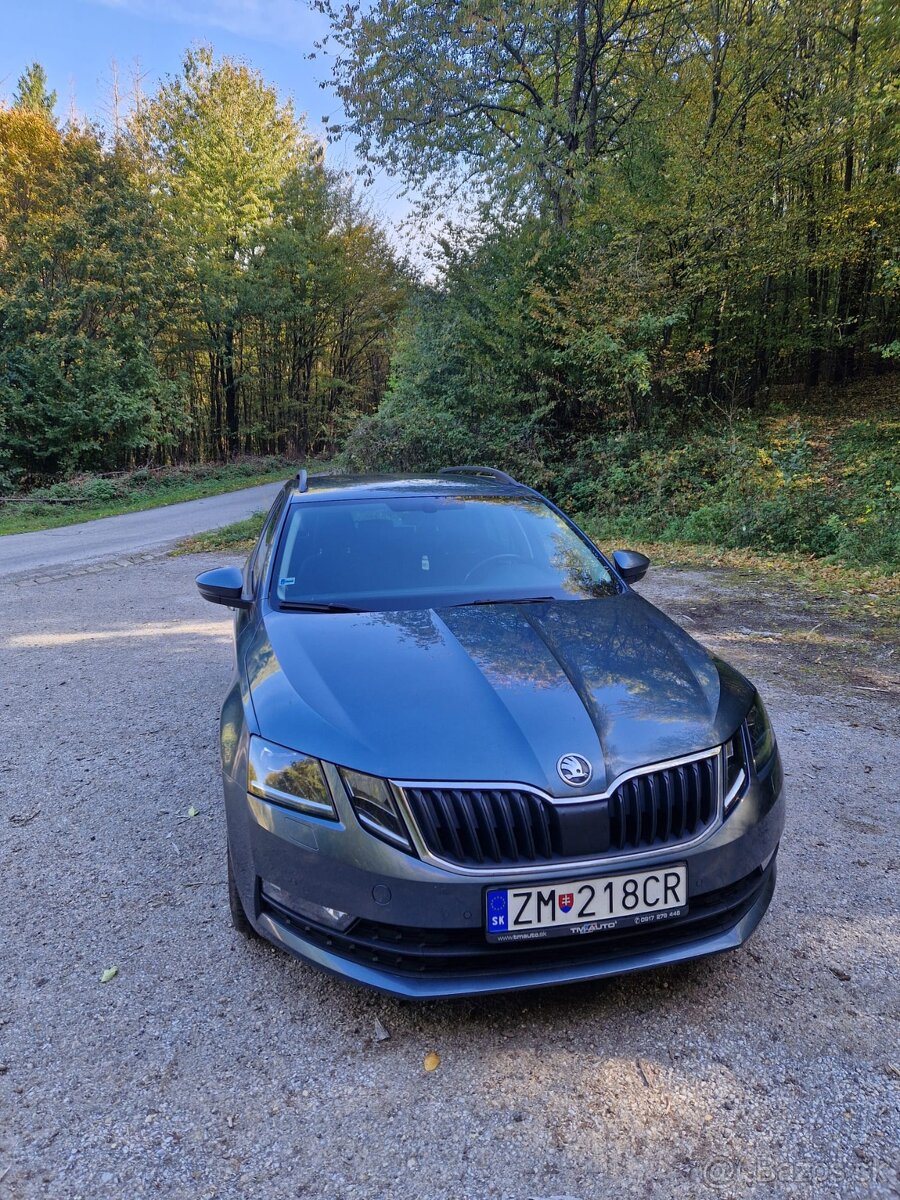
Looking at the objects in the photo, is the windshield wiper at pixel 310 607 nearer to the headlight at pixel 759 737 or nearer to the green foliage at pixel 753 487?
the headlight at pixel 759 737

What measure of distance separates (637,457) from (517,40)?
335 inches

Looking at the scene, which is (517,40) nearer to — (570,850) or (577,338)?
(577,338)

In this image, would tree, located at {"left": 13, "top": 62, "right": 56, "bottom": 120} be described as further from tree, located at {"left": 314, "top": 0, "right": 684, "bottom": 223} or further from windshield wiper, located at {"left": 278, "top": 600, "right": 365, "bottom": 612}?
windshield wiper, located at {"left": 278, "top": 600, "right": 365, "bottom": 612}

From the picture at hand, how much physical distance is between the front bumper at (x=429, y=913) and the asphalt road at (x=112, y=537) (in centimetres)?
885

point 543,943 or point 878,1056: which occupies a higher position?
point 543,943

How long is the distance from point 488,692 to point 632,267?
36.2 ft

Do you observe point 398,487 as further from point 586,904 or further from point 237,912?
point 586,904

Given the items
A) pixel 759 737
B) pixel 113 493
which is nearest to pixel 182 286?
pixel 113 493

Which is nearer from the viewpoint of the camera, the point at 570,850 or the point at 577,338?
the point at 570,850

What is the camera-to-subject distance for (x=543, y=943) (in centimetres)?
184

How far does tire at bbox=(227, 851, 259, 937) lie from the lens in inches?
89.2

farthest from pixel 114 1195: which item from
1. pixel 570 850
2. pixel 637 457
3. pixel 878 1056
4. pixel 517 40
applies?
pixel 517 40

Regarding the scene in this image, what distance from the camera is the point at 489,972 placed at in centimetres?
184

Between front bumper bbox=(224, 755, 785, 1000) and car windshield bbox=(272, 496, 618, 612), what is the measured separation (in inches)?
45.1
